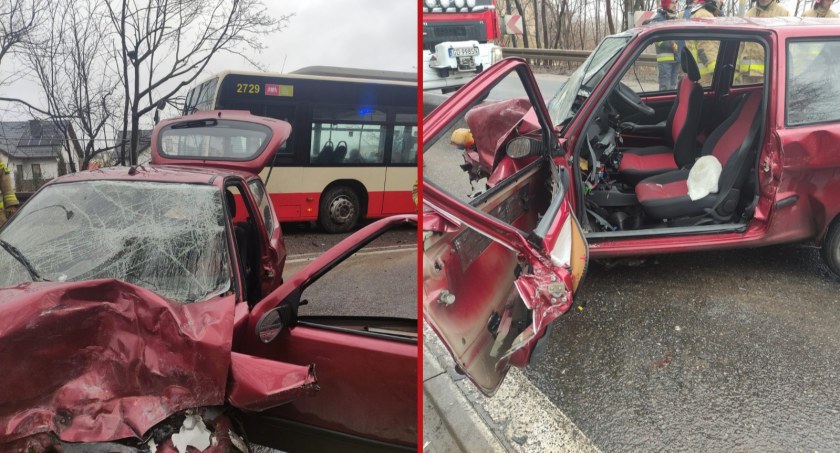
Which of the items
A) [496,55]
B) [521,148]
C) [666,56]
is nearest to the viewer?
[496,55]

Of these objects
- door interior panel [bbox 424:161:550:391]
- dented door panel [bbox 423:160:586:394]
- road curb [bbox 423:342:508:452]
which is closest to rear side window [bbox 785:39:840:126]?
dented door panel [bbox 423:160:586:394]

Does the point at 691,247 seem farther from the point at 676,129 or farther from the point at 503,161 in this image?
the point at 503,161

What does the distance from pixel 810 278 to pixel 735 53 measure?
53.2 inches

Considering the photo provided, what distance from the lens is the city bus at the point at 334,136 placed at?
78 centimetres

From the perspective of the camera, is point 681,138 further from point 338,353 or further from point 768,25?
point 338,353

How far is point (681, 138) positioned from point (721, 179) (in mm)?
388

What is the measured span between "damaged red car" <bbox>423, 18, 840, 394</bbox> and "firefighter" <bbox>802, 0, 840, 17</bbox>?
60 cm

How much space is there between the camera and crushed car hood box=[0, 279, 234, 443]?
2.43 feet

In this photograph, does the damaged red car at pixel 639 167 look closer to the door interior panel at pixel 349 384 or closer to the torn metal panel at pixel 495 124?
the torn metal panel at pixel 495 124

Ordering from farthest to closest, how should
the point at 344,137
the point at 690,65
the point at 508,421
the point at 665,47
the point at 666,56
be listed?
the point at 666,56
the point at 665,47
the point at 690,65
the point at 508,421
the point at 344,137

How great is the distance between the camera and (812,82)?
2566 millimetres

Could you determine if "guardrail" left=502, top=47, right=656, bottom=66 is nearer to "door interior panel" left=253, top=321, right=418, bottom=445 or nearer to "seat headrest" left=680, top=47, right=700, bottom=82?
"seat headrest" left=680, top=47, right=700, bottom=82

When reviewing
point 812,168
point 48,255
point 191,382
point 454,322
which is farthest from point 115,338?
point 812,168

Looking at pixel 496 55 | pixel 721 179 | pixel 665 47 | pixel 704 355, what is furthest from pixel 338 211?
pixel 665 47
